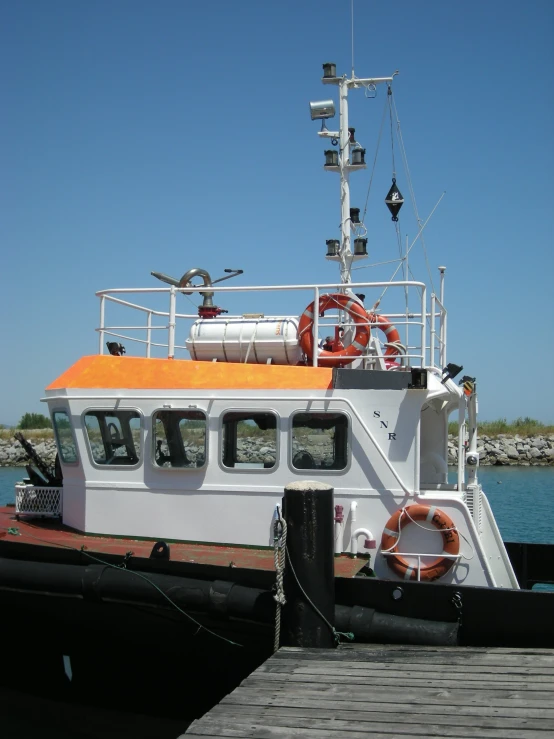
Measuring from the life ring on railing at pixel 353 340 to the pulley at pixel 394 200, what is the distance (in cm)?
197

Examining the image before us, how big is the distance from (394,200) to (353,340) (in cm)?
240

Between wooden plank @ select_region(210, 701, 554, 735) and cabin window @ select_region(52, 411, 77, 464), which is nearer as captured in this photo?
wooden plank @ select_region(210, 701, 554, 735)

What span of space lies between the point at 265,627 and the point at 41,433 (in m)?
33.6

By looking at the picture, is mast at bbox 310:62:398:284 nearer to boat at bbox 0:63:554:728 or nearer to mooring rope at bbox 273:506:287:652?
boat at bbox 0:63:554:728

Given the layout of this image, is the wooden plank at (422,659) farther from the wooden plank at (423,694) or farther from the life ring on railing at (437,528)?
the life ring on railing at (437,528)

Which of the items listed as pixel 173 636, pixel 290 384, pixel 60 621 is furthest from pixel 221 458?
pixel 60 621

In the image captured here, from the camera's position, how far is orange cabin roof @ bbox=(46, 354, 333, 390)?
23.9ft

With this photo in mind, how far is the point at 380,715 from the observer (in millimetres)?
4629

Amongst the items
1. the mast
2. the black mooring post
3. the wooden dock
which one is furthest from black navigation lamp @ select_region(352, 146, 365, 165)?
the wooden dock

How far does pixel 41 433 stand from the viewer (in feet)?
124

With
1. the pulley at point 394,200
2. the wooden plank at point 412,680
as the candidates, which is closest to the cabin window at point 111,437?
the wooden plank at point 412,680

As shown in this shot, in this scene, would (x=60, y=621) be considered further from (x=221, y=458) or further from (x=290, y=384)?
(x=290, y=384)

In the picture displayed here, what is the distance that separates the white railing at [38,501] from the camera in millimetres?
8188

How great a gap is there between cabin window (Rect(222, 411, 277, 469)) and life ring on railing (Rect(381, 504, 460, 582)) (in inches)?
49.4
